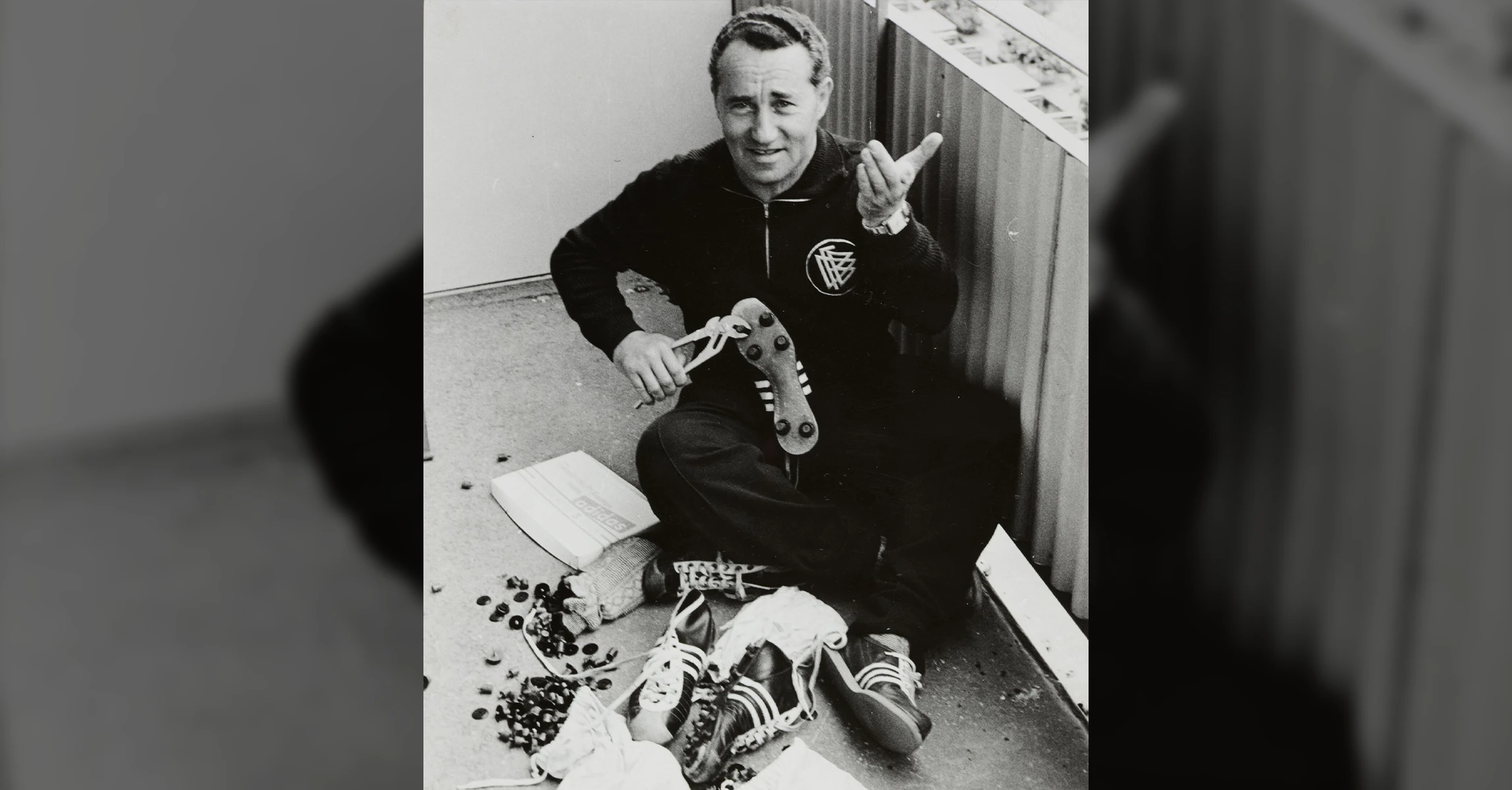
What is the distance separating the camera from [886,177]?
155cm

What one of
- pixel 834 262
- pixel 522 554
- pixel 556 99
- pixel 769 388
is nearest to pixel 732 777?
pixel 522 554

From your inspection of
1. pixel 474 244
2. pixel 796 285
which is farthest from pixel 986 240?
pixel 474 244

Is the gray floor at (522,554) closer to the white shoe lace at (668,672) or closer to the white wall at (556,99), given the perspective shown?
the white shoe lace at (668,672)

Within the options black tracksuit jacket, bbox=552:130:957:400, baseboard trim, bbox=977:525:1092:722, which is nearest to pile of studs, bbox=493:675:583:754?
black tracksuit jacket, bbox=552:130:957:400

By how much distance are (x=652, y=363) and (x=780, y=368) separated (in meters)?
0.17

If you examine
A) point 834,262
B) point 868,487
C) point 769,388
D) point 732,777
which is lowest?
point 732,777

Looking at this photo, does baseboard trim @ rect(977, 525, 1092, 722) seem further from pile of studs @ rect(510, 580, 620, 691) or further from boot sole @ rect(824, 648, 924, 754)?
pile of studs @ rect(510, 580, 620, 691)

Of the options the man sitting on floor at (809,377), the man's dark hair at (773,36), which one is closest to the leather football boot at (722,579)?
the man sitting on floor at (809,377)

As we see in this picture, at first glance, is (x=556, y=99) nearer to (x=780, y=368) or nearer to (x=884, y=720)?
(x=780, y=368)

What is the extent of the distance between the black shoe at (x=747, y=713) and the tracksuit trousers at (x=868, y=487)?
0.39 feet

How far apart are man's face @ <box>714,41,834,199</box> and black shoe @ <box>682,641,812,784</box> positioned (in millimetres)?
606
